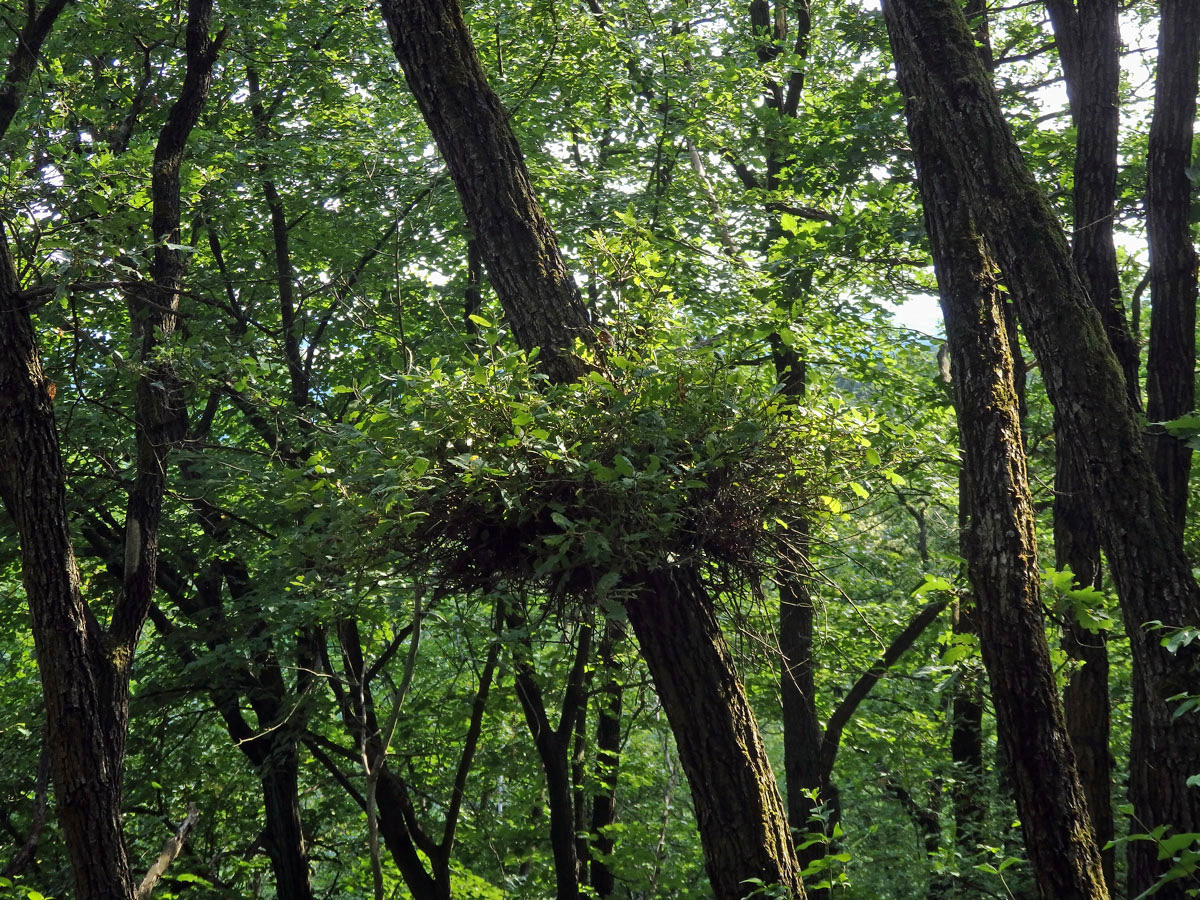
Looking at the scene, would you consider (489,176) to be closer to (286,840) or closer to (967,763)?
(286,840)

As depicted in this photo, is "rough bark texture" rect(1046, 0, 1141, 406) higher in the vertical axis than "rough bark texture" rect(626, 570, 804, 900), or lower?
higher

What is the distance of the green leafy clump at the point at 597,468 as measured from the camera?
265cm

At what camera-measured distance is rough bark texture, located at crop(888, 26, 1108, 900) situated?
286cm

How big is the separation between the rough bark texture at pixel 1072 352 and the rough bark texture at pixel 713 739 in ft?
4.57

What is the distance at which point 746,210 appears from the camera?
1010cm

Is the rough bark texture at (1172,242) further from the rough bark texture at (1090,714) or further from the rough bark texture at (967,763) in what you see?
the rough bark texture at (967,763)

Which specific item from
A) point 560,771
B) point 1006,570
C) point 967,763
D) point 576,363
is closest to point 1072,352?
point 1006,570

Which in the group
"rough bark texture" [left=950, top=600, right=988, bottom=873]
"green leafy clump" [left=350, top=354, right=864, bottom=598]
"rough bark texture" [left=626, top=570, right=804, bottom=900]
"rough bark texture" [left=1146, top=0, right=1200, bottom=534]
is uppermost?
"rough bark texture" [left=1146, top=0, right=1200, bottom=534]

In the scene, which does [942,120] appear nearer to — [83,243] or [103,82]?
[83,243]

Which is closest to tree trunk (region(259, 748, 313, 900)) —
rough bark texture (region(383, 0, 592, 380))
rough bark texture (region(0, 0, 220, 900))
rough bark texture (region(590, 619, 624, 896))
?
rough bark texture (region(590, 619, 624, 896))

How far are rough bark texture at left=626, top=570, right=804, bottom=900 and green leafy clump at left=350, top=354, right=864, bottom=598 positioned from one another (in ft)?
0.73

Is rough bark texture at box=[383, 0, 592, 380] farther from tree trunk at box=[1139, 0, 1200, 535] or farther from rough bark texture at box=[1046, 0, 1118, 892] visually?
tree trunk at box=[1139, 0, 1200, 535]

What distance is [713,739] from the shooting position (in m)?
3.10

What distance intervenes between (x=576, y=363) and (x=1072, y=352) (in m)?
1.71
